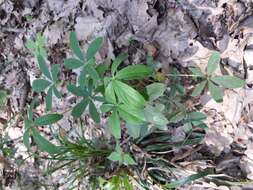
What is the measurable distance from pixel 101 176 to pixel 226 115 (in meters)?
0.72

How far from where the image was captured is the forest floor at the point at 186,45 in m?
1.65

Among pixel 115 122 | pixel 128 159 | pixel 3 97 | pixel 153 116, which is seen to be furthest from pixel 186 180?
pixel 3 97

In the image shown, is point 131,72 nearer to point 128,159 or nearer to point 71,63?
point 71,63

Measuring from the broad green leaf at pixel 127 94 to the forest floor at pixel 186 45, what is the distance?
17.5 inches

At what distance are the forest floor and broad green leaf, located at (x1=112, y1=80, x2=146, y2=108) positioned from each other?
444 mm

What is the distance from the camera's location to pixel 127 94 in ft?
4.10

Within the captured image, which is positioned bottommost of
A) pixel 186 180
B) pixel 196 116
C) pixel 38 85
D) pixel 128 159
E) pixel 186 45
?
pixel 186 180

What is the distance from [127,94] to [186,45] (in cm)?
58

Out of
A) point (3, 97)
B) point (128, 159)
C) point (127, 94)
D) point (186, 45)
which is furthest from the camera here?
point (3, 97)

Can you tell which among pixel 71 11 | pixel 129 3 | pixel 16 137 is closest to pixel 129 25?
pixel 129 3

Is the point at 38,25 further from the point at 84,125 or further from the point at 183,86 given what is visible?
the point at 183,86

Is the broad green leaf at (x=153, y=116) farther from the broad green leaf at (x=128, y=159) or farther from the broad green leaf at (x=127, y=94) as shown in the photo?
the broad green leaf at (x=128, y=159)

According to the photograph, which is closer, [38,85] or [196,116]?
[38,85]

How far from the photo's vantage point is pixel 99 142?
182 cm
